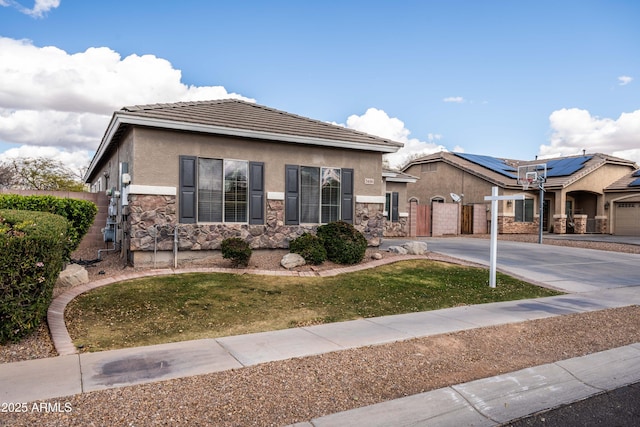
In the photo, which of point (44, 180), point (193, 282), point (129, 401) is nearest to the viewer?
point (129, 401)

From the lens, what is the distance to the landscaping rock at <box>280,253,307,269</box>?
36.8ft

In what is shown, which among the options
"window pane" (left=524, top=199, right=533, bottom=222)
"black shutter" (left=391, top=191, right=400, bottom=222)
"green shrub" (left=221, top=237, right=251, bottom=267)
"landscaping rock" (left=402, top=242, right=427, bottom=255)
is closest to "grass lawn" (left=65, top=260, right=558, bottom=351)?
"green shrub" (left=221, top=237, right=251, bottom=267)

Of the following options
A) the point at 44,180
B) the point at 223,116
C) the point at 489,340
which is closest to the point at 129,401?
the point at 489,340

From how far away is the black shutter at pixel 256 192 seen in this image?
12242 millimetres

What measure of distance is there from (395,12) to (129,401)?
47.3ft

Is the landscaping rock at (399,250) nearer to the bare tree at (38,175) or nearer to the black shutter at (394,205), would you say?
the black shutter at (394,205)

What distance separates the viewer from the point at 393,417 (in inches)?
159

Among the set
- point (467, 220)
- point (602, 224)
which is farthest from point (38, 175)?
point (602, 224)

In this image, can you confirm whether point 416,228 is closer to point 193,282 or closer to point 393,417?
point 193,282

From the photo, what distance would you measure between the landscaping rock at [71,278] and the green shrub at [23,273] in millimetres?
2777

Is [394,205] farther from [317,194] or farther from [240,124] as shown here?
[240,124]

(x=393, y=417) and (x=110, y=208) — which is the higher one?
(x=110, y=208)

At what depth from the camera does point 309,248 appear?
11727mm

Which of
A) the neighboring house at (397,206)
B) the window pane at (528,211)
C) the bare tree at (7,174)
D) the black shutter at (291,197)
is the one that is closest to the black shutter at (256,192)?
the black shutter at (291,197)
